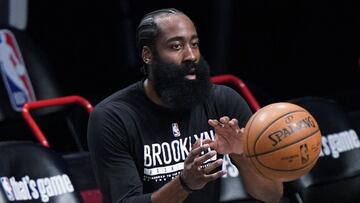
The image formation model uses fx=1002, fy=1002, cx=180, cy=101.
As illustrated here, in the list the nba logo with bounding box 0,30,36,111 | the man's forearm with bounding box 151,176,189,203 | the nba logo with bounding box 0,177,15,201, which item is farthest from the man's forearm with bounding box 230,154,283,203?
the nba logo with bounding box 0,30,36,111

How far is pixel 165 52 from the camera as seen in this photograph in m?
4.16

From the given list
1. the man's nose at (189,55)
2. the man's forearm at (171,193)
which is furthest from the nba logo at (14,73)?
the man's forearm at (171,193)

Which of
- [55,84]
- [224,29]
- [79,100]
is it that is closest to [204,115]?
[79,100]

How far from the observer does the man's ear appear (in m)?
4.25

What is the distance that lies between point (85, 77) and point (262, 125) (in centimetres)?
390

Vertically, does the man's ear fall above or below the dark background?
above

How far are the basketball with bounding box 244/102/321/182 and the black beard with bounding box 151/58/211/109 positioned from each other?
13.9 inches

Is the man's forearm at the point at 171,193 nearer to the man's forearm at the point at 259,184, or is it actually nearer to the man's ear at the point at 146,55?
the man's forearm at the point at 259,184

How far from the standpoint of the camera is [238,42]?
26.0ft

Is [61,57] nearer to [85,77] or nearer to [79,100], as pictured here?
[85,77]

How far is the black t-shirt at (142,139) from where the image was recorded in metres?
4.09

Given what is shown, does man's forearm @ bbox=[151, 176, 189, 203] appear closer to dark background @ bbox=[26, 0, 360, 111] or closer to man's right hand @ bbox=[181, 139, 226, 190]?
man's right hand @ bbox=[181, 139, 226, 190]

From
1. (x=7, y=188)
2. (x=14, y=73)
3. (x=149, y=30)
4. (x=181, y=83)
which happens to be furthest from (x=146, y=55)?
(x=14, y=73)

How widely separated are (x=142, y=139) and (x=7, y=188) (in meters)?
0.95
